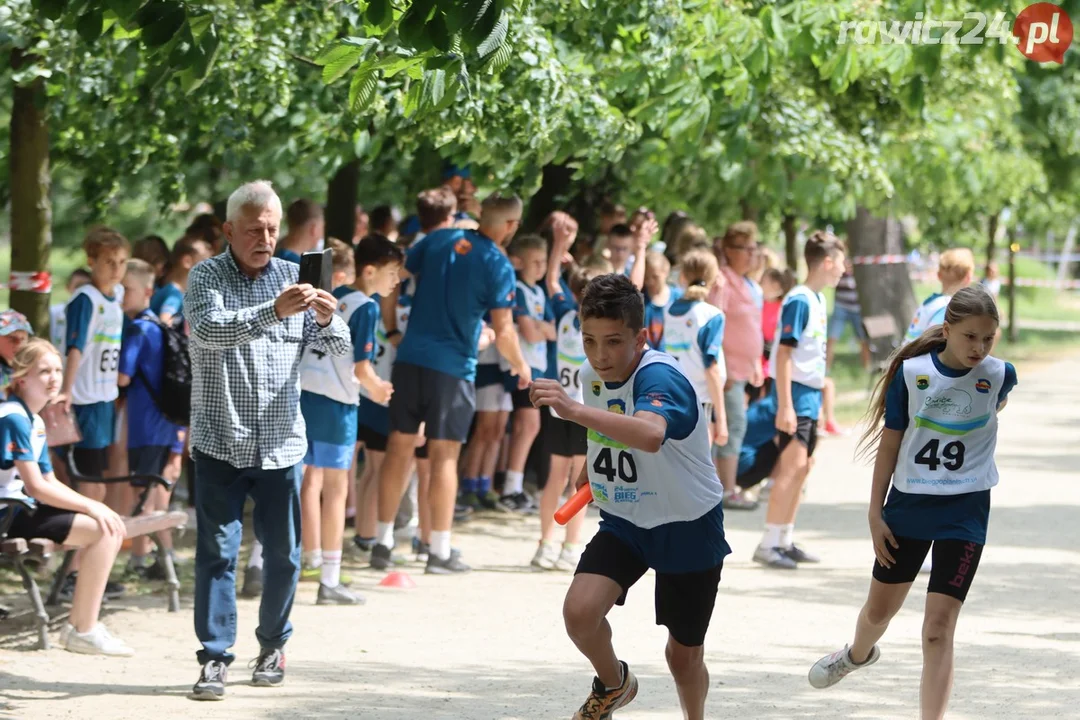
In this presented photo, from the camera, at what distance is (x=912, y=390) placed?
5801 millimetres

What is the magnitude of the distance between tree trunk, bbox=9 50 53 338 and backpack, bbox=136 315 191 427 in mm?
974

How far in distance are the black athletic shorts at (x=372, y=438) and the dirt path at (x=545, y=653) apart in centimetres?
90

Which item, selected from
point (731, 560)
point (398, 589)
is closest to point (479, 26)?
point (398, 589)

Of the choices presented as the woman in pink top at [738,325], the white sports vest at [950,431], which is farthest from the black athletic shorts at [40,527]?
the woman in pink top at [738,325]

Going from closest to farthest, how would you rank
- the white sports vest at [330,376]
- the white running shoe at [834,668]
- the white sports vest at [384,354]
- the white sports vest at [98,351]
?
the white running shoe at [834,668], the white sports vest at [330,376], the white sports vest at [98,351], the white sports vest at [384,354]

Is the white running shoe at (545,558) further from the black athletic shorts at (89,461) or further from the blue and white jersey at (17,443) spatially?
the blue and white jersey at (17,443)

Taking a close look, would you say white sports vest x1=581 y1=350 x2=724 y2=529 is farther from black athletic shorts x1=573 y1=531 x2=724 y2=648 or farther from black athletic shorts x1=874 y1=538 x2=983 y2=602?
black athletic shorts x1=874 y1=538 x2=983 y2=602

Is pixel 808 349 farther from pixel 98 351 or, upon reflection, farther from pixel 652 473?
pixel 652 473

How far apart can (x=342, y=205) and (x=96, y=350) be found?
19.7 feet

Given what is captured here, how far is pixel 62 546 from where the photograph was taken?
720 cm

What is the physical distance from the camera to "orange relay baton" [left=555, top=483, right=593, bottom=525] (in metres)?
5.08

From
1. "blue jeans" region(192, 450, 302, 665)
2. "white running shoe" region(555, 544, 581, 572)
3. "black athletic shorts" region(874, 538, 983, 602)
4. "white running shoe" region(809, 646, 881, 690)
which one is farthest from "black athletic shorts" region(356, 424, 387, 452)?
"black athletic shorts" region(874, 538, 983, 602)

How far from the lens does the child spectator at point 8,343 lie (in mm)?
7168

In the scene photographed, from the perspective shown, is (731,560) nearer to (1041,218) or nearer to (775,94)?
(775,94)
